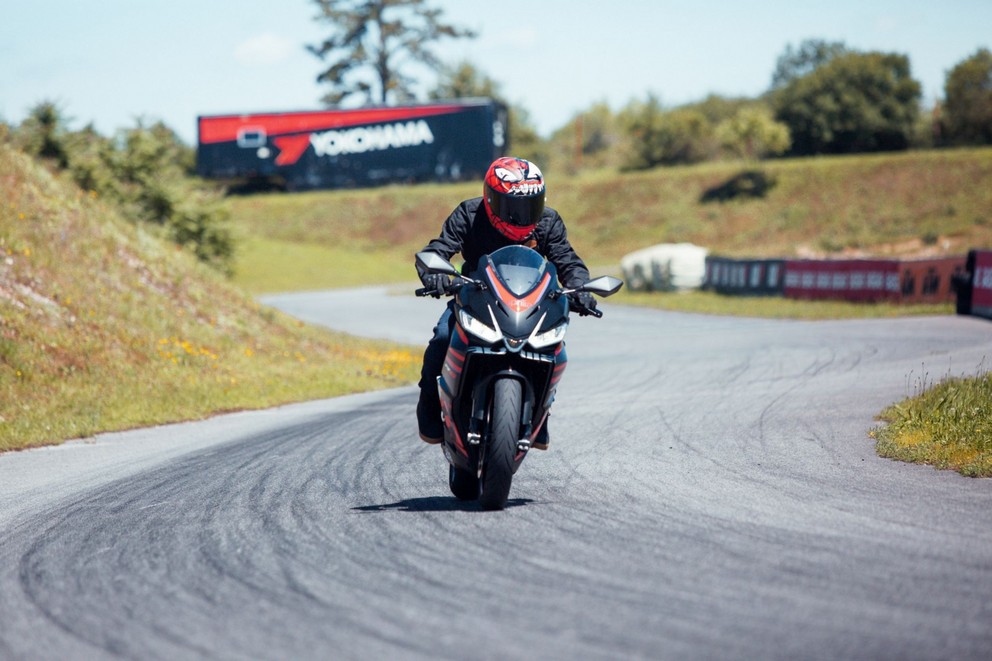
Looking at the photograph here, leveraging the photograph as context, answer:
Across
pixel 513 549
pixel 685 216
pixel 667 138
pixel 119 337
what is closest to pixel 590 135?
pixel 667 138

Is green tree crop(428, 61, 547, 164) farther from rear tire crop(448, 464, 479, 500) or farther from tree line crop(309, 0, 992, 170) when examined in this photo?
rear tire crop(448, 464, 479, 500)

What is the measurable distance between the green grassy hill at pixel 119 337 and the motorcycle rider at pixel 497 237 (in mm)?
5838

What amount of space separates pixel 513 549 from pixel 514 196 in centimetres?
239

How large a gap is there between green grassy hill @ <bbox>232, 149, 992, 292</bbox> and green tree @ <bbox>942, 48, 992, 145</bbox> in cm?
502

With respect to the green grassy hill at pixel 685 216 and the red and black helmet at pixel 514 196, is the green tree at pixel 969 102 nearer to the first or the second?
the green grassy hill at pixel 685 216

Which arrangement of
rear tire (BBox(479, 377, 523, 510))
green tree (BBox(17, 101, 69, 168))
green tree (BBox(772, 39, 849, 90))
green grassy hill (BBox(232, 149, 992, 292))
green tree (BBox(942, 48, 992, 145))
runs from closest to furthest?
rear tire (BBox(479, 377, 523, 510)) → green tree (BBox(17, 101, 69, 168)) → green grassy hill (BBox(232, 149, 992, 292)) → green tree (BBox(942, 48, 992, 145)) → green tree (BBox(772, 39, 849, 90))

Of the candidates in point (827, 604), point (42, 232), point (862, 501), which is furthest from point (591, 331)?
point (827, 604)

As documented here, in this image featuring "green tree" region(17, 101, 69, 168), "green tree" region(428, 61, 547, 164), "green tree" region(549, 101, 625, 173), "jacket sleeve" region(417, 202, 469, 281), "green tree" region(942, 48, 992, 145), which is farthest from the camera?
"green tree" region(549, 101, 625, 173)

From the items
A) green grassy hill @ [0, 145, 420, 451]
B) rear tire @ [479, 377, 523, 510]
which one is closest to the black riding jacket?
rear tire @ [479, 377, 523, 510]

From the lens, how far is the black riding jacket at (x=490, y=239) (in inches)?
281

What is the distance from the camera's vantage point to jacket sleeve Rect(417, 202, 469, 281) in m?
7.04

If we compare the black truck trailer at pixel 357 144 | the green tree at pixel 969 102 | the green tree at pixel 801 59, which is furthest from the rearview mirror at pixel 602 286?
the green tree at pixel 801 59

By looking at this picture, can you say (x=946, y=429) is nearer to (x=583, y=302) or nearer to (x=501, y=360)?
(x=583, y=302)

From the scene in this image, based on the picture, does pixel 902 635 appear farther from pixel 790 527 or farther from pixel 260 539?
pixel 260 539
